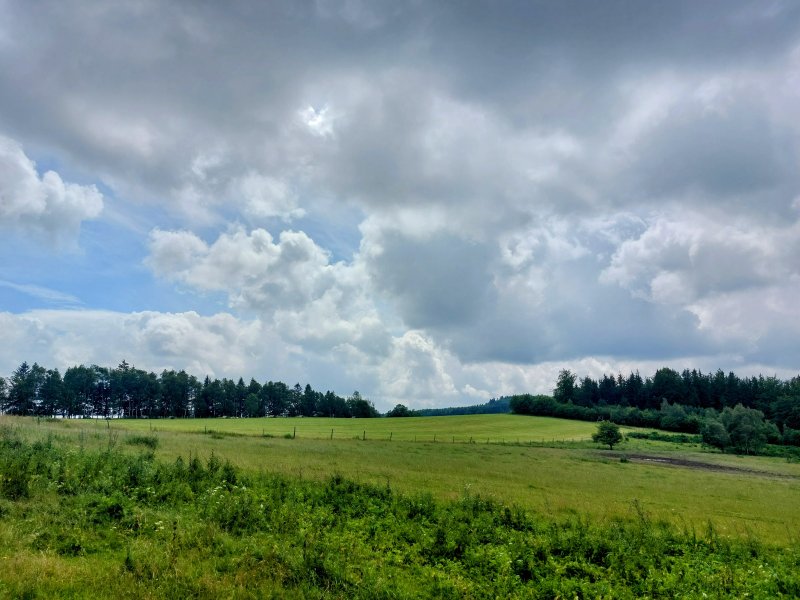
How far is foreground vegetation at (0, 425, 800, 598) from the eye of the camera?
33.6 feet

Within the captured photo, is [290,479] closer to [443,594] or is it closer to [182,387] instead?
[443,594]

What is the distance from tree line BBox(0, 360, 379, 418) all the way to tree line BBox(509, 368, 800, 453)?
73.3m

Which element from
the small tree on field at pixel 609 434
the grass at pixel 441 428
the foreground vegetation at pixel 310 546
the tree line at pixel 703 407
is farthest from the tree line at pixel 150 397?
the foreground vegetation at pixel 310 546

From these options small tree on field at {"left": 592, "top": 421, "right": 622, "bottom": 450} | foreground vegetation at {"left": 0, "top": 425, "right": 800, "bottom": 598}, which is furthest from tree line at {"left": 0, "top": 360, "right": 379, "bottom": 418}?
foreground vegetation at {"left": 0, "top": 425, "right": 800, "bottom": 598}

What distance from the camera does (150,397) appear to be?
160 meters

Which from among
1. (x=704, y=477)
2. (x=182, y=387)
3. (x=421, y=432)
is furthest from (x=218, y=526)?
(x=182, y=387)

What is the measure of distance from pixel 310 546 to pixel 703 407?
19992cm

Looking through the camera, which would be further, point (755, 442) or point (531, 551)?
point (755, 442)

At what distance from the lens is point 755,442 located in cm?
9331

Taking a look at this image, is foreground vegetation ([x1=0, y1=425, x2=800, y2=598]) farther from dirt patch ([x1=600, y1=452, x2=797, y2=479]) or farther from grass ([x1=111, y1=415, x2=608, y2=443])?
grass ([x1=111, y1=415, x2=608, y2=443])

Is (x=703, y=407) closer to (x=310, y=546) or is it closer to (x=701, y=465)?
(x=701, y=465)

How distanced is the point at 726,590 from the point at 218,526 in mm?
12964

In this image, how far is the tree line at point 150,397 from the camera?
472ft

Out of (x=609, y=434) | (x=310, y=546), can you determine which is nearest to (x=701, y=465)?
(x=609, y=434)
